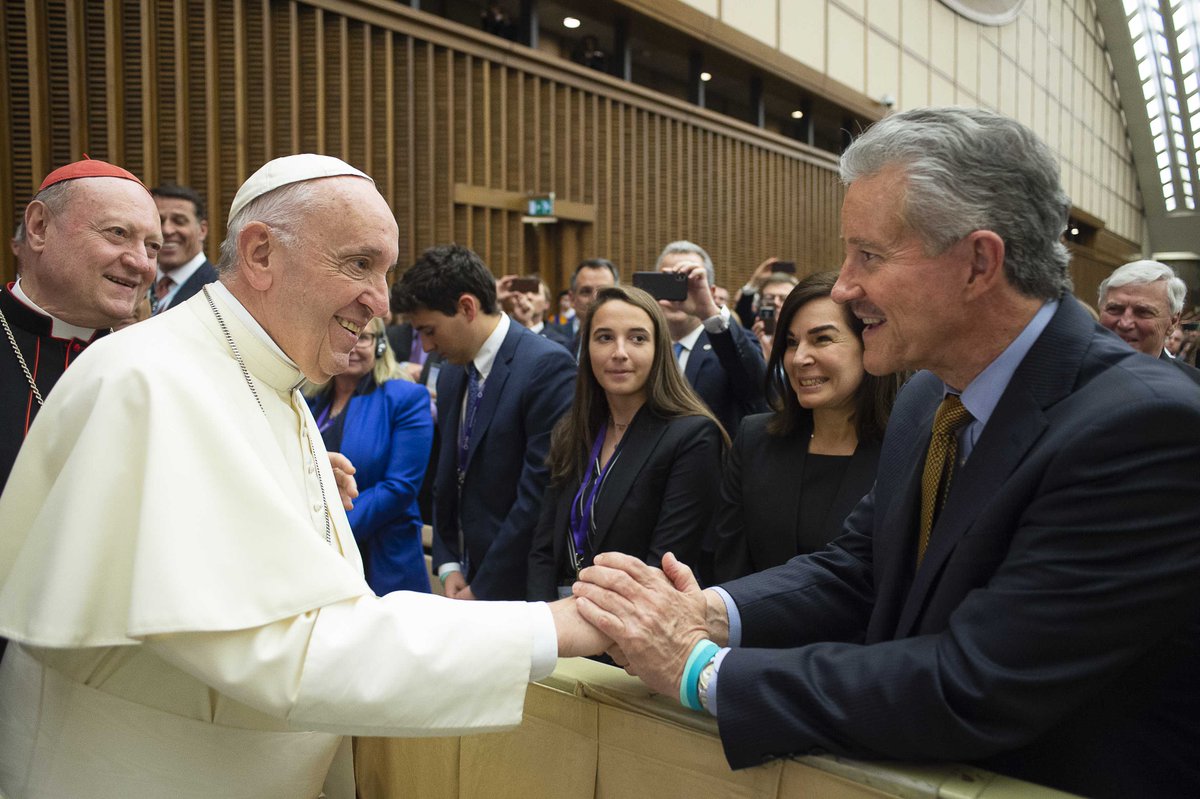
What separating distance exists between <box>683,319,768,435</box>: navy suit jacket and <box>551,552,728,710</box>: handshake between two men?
221 centimetres

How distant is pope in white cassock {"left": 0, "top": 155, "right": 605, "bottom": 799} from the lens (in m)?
1.19

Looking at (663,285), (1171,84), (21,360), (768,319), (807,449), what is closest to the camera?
(21,360)

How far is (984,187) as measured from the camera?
1302 millimetres

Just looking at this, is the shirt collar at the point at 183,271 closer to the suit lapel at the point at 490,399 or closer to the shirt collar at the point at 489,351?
the shirt collar at the point at 489,351

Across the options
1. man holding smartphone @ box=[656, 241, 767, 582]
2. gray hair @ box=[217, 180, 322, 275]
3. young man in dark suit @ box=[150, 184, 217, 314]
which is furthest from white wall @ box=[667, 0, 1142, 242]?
gray hair @ box=[217, 180, 322, 275]

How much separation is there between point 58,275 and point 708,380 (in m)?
2.41

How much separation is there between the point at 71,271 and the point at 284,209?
1.06m

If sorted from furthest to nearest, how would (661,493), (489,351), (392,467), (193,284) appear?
1. (193,284)
2. (489,351)
3. (392,467)
4. (661,493)

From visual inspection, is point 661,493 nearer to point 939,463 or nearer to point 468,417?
point 468,417

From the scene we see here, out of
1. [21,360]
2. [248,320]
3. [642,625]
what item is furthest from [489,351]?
[642,625]

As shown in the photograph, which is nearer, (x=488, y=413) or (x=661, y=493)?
(x=661, y=493)

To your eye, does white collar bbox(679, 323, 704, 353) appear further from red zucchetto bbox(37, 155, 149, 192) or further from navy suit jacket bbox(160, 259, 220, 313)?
red zucchetto bbox(37, 155, 149, 192)

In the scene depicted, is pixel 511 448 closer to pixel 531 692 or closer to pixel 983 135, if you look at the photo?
pixel 531 692

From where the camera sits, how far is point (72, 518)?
124cm
